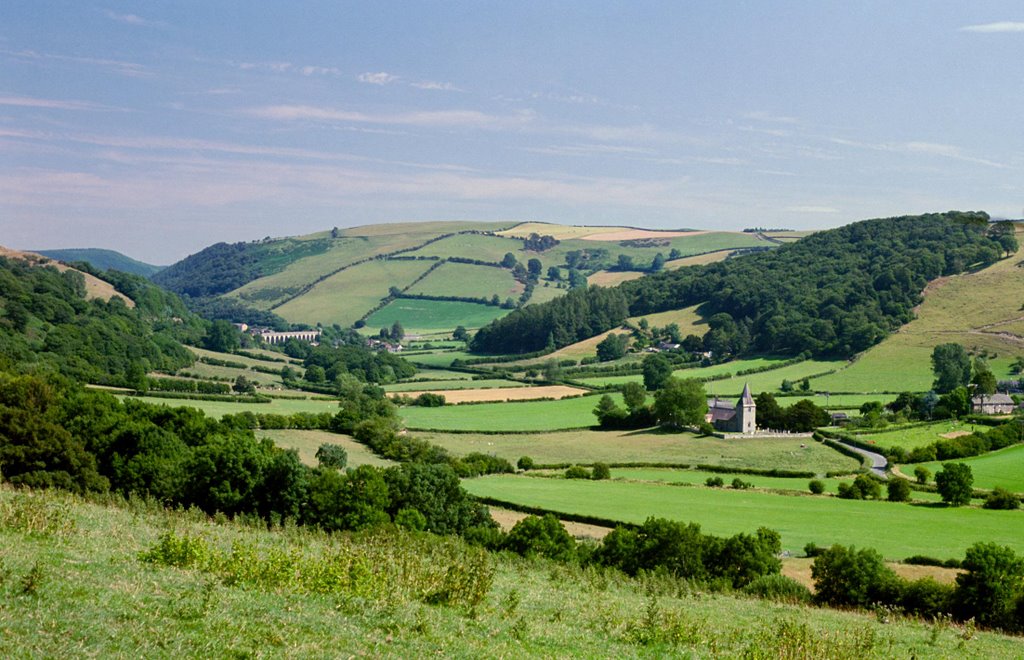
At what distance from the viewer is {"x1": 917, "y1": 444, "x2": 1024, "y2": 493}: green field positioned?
178 ft

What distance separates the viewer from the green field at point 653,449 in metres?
63.5

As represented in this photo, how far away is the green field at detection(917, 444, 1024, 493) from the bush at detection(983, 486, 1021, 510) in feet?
13.9

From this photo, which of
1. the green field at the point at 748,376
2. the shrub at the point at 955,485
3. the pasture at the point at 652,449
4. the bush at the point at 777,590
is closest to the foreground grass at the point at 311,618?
A: the bush at the point at 777,590

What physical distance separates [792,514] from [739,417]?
35255mm

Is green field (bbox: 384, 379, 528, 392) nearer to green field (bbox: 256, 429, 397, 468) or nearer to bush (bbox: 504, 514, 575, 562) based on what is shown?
green field (bbox: 256, 429, 397, 468)

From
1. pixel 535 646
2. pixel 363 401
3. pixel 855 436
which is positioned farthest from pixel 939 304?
pixel 535 646

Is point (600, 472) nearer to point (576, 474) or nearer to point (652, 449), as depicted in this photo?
point (576, 474)

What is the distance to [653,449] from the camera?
70.7 m

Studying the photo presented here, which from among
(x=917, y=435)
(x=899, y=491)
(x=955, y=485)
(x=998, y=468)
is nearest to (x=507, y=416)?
(x=917, y=435)

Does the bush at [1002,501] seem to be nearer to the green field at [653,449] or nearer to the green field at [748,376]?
the green field at [653,449]

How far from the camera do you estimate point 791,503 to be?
160 ft

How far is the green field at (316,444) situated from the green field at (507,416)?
1179cm

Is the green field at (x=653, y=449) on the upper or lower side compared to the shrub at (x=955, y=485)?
lower

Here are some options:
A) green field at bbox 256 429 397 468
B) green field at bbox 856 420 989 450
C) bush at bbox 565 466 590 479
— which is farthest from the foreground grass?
green field at bbox 856 420 989 450
